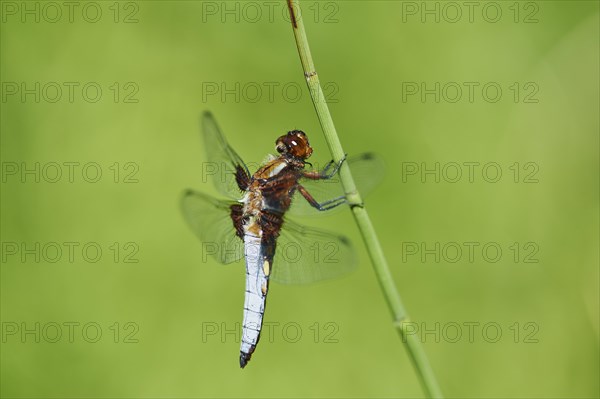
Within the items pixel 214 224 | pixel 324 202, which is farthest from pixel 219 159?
pixel 324 202

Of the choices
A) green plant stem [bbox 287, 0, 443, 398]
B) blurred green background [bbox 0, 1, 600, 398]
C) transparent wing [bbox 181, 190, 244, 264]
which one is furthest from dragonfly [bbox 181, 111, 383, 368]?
blurred green background [bbox 0, 1, 600, 398]

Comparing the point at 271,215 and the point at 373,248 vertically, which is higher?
the point at 271,215

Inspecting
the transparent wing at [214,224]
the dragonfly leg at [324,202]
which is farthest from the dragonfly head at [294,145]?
the transparent wing at [214,224]

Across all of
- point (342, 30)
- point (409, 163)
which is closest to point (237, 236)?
→ point (409, 163)

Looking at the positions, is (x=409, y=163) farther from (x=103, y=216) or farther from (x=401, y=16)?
(x=103, y=216)

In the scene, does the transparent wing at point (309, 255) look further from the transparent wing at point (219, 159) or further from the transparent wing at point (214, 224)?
the transparent wing at point (219, 159)

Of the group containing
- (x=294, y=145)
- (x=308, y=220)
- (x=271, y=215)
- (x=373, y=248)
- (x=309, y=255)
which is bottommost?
(x=373, y=248)

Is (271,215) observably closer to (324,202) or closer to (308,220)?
(324,202)
